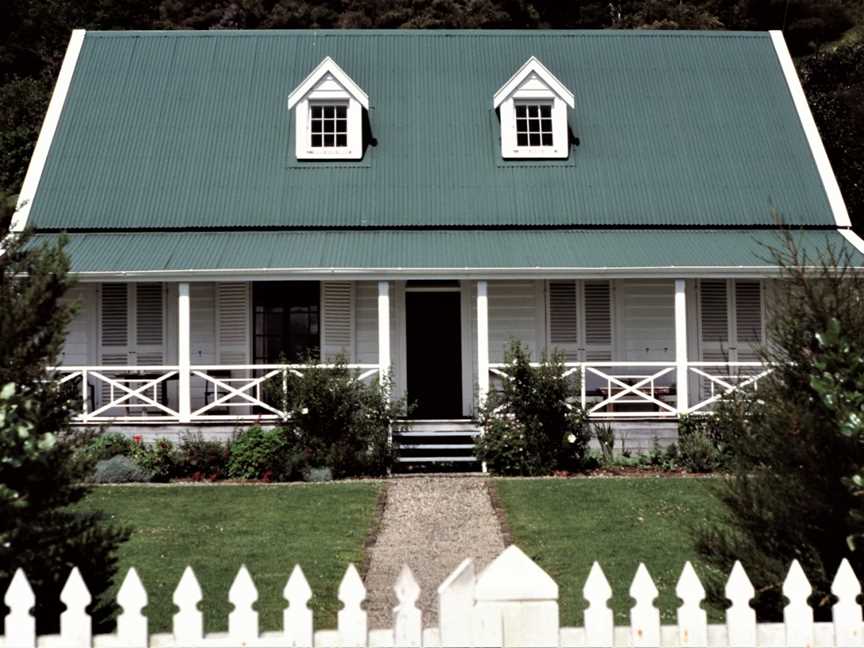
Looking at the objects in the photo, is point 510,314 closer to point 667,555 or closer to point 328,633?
point 667,555

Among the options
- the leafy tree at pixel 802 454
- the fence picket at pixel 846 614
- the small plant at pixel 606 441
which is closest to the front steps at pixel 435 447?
the small plant at pixel 606 441

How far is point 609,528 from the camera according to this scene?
13695 millimetres

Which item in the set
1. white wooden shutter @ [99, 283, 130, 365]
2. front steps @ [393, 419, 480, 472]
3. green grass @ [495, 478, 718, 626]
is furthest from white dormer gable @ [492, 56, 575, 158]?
green grass @ [495, 478, 718, 626]

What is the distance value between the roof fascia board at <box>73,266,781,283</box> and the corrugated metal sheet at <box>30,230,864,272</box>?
11cm

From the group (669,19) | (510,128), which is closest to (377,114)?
(510,128)

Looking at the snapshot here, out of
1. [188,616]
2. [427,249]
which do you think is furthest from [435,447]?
[188,616]

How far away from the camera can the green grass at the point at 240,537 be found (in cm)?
1077

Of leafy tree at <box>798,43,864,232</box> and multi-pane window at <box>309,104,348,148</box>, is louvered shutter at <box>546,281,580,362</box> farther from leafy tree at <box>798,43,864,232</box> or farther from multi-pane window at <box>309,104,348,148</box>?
leafy tree at <box>798,43,864,232</box>

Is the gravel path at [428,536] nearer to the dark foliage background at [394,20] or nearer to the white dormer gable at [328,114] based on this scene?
the white dormer gable at [328,114]

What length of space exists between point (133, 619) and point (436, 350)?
15.7 metres

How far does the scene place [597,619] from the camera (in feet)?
18.7

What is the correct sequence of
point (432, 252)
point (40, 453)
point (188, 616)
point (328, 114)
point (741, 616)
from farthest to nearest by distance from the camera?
point (328, 114), point (432, 252), point (40, 453), point (741, 616), point (188, 616)

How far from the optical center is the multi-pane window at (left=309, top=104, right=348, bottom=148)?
74.1 feet

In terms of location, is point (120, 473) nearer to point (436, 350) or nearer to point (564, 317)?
point (436, 350)
